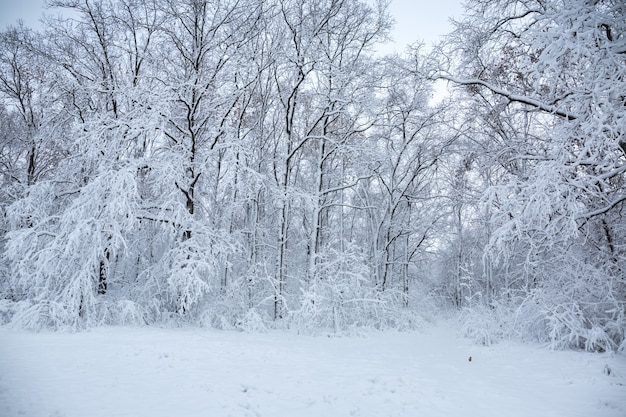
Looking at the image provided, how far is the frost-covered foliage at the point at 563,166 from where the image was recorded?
554 centimetres

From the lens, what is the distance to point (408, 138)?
15.9m

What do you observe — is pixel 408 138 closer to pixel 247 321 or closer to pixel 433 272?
pixel 247 321

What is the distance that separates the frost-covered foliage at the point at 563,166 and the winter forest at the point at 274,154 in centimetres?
5

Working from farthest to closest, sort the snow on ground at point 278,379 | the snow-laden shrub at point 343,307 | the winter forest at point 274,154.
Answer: the snow-laden shrub at point 343,307
the winter forest at point 274,154
the snow on ground at point 278,379

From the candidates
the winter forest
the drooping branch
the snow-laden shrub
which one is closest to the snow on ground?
the winter forest

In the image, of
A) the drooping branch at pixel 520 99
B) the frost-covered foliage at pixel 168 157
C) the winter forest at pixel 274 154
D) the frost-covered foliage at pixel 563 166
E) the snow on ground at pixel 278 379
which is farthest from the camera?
the frost-covered foliage at pixel 168 157

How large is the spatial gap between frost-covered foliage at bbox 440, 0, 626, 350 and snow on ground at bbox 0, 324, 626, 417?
1.33 metres

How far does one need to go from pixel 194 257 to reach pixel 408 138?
36.0 feet

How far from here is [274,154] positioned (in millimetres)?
15812

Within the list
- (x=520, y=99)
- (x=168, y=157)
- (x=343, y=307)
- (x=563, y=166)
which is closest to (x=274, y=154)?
(x=168, y=157)

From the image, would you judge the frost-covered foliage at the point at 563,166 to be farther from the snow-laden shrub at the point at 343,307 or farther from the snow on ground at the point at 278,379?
the snow-laden shrub at the point at 343,307

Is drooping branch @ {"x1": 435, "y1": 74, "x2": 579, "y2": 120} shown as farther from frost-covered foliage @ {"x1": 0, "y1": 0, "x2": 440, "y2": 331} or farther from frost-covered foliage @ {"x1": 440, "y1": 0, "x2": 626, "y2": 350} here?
frost-covered foliage @ {"x1": 0, "y1": 0, "x2": 440, "y2": 331}

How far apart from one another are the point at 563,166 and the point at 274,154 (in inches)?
458

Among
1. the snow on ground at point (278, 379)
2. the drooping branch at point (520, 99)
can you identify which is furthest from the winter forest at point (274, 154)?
the snow on ground at point (278, 379)
